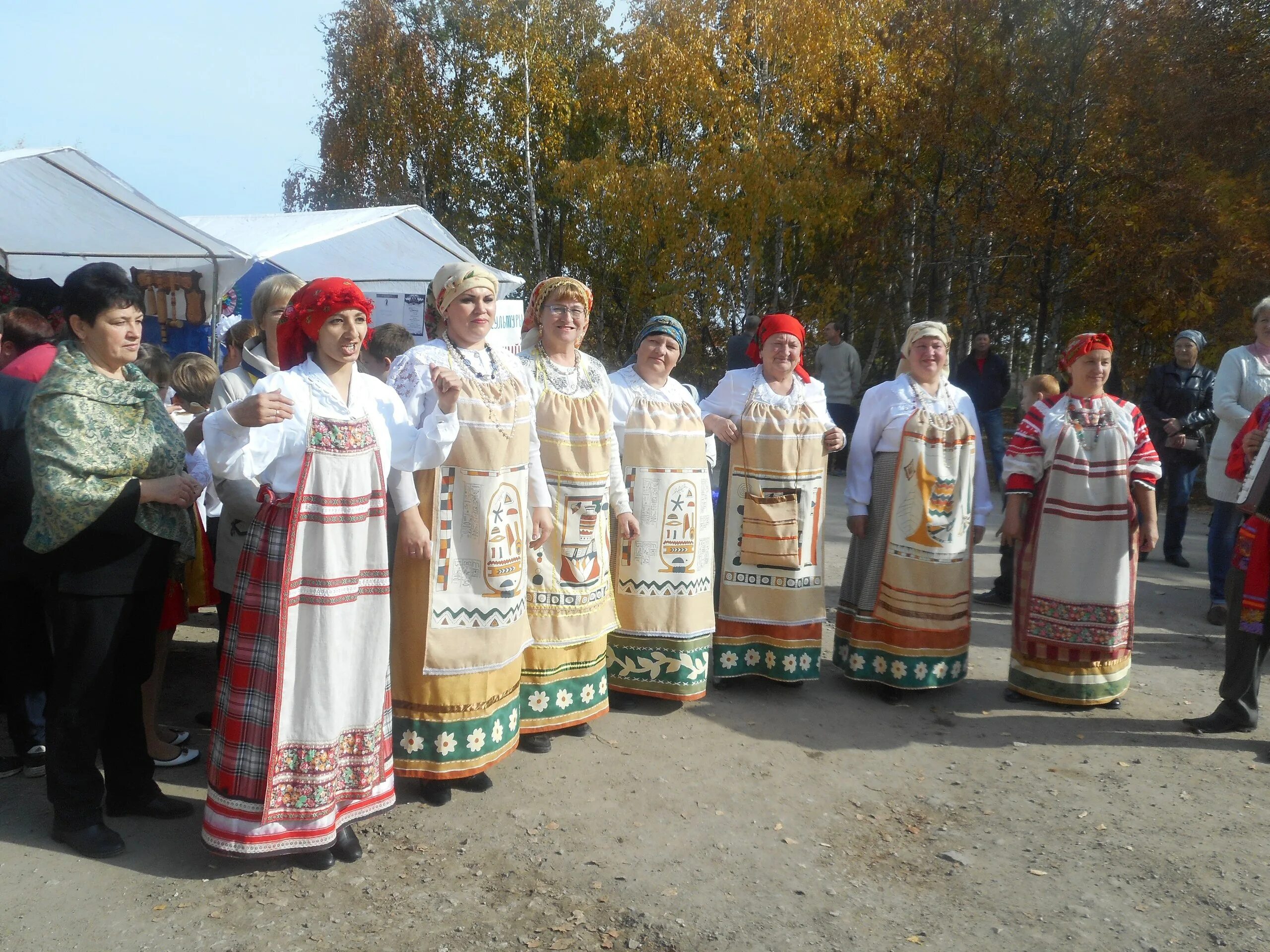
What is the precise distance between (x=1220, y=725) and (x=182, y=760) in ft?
14.8

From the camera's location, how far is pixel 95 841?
309cm

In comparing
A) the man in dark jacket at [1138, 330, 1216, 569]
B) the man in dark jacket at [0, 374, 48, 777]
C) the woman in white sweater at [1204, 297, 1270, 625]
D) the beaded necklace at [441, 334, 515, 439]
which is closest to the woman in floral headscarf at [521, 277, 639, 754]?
the beaded necklace at [441, 334, 515, 439]

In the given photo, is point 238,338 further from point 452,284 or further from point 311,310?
point 311,310

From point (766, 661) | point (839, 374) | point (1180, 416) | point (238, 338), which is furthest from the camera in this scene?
point (839, 374)

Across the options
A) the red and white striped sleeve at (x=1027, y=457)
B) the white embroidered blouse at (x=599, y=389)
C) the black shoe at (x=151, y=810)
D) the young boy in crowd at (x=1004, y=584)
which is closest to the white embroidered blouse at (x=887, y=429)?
the red and white striped sleeve at (x=1027, y=457)

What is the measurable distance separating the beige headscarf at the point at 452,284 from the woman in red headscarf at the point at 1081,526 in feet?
9.07

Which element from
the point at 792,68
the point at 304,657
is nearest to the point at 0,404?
the point at 304,657

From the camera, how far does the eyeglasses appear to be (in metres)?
Answer: 4.14

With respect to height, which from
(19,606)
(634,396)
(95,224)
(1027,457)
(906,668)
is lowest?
(906,668)

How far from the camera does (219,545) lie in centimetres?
373

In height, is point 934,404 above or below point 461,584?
above

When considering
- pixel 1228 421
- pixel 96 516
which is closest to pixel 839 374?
pixel 1228 421

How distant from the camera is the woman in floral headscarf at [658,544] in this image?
462 centimetres

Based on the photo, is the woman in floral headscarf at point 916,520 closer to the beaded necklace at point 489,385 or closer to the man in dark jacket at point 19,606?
the beaded necklace at point 489,385
